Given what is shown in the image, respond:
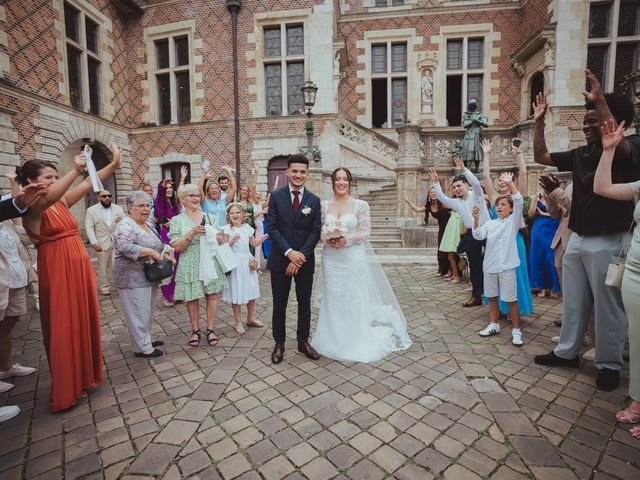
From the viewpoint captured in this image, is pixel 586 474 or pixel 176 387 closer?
pixel 586 474

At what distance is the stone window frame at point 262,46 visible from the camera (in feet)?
42.9

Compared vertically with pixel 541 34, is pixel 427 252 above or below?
below

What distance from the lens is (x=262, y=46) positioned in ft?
44.7

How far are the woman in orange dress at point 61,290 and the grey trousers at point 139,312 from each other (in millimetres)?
600

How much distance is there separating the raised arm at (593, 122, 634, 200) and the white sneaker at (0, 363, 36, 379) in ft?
17.8

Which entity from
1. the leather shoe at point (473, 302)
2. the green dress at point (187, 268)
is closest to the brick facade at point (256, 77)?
the leather shoe at point (473, 302)

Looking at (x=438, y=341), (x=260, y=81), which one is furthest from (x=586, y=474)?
(x=260, y=81)

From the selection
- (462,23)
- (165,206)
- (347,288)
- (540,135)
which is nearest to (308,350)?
(347,288)

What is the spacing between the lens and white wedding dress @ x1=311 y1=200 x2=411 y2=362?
3.69 m

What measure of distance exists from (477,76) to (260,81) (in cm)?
970

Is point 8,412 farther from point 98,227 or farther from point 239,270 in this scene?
point 98,227

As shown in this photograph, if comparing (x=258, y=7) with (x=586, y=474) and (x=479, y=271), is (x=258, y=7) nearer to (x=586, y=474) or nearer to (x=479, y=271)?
(x=479, y=271)

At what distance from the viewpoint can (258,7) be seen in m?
13.3

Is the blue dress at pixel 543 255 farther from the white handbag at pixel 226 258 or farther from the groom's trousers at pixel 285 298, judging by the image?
the white handbag at pixel 226 258
